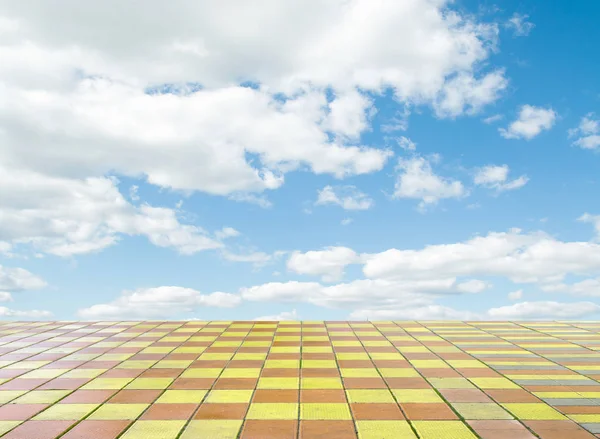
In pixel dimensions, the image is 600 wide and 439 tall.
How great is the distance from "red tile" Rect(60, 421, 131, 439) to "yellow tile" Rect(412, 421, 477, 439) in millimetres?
2644

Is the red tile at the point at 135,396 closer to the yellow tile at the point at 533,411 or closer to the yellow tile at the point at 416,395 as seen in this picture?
the yellow tile at the point at 416,395

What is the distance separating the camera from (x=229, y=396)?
5246 millimetres

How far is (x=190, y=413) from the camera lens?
15.6 ft

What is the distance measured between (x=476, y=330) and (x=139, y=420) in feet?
22.8

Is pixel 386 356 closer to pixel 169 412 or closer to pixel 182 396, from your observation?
pixel 182 396

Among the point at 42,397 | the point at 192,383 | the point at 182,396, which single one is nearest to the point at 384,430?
the point at 182,396

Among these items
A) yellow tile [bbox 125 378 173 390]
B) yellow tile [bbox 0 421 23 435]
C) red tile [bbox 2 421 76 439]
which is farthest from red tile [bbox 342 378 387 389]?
yellow tile [bbox 0 421 23 435]

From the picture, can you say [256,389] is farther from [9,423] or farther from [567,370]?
[567,370]

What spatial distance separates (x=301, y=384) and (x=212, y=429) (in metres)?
1.52

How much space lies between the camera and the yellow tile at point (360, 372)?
19.6ft

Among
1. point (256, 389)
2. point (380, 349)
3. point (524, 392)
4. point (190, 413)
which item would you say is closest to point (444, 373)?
point (524, 392)

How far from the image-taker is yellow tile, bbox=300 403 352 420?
180 inches

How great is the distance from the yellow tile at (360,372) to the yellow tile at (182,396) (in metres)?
1.76

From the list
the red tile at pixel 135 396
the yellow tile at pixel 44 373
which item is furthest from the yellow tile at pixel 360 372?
the yellow tile at pixel 44 373
